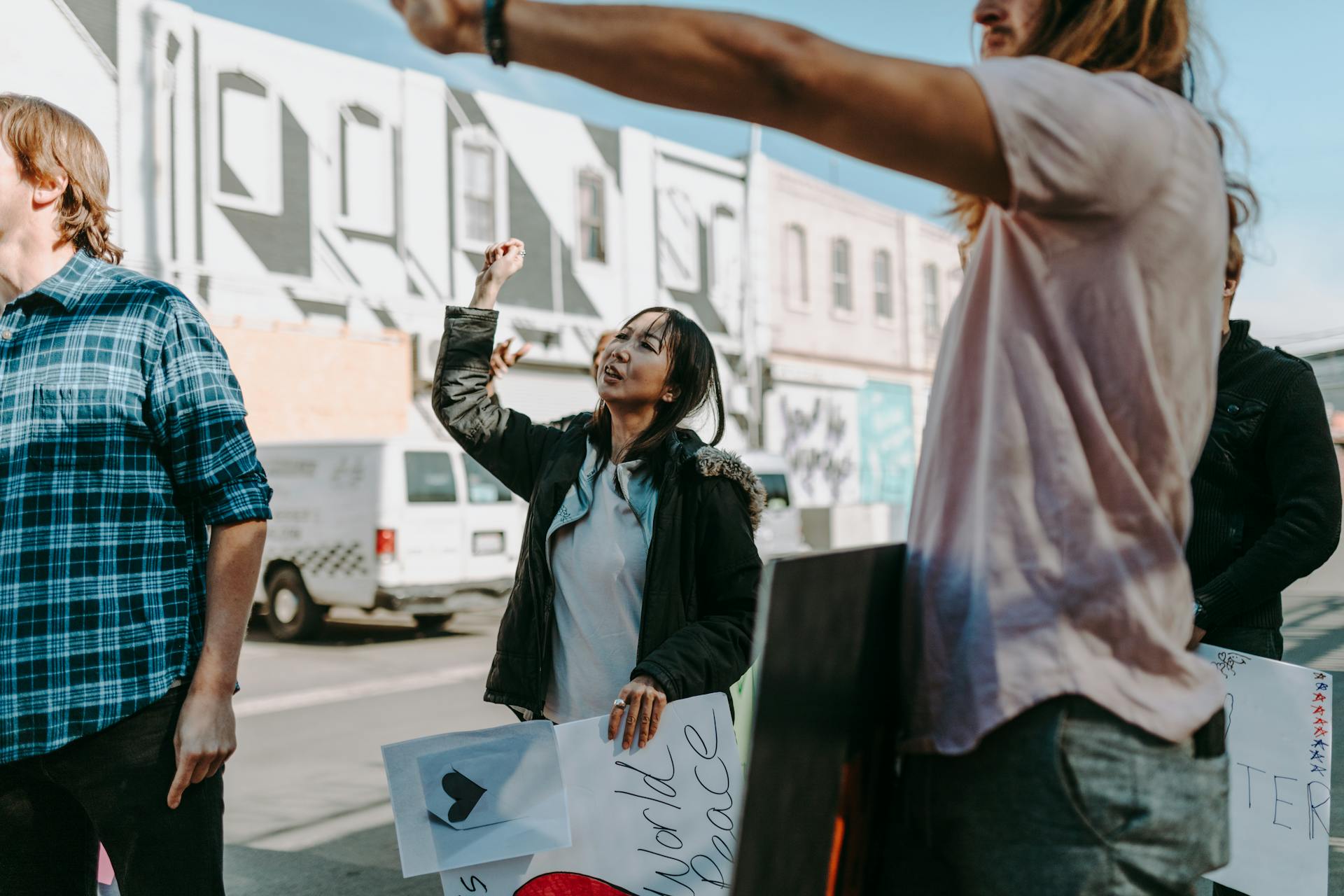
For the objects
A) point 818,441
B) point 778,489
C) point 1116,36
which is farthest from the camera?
point 818,441

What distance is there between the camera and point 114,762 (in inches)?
72.0

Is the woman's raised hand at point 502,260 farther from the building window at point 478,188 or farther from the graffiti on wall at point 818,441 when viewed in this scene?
the graffiti on wall at point 818,441

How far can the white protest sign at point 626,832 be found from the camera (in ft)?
6.98

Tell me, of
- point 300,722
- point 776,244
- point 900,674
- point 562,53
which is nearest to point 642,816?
point 900,674

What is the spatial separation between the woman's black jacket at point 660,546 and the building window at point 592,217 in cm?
1818

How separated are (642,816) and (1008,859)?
1.22m

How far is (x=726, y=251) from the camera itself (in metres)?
23.6

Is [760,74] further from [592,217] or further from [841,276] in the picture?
[841,276]

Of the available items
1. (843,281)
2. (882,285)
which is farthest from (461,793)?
(882,285)

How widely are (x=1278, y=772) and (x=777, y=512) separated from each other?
40.6 feet

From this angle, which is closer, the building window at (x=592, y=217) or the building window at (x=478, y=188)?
the building window at (x=478, y=188)

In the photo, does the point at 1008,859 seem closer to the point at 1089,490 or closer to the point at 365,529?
the point at 1089,490

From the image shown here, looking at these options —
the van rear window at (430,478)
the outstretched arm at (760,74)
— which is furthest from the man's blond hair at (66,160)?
the van rear window at (430,478)

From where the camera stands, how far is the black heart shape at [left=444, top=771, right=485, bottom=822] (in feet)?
6.95
